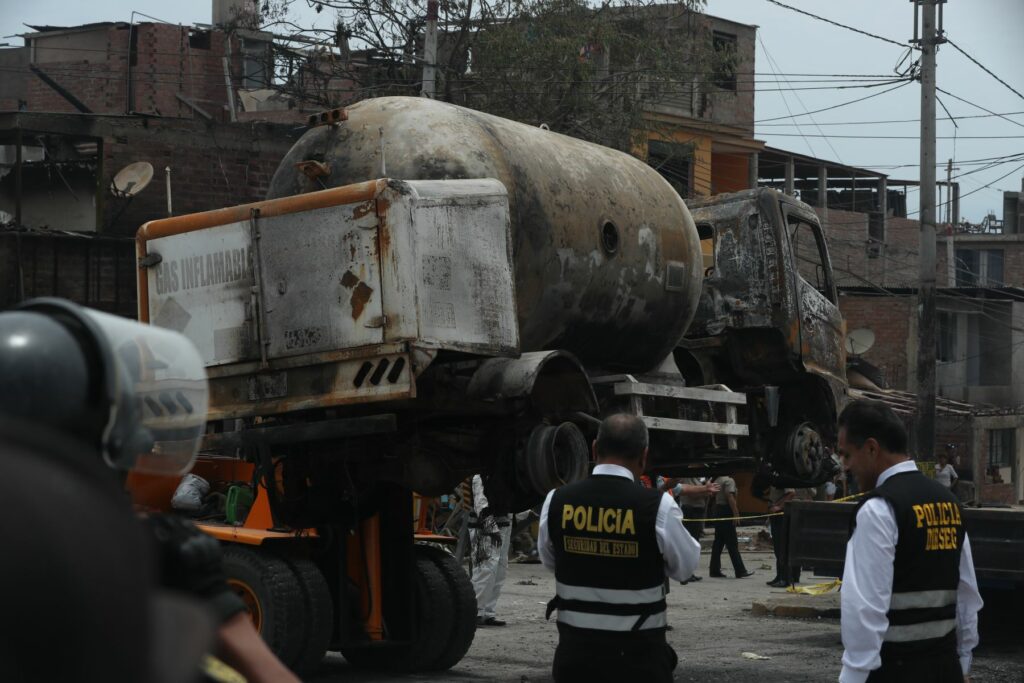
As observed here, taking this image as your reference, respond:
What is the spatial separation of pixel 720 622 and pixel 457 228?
700cm

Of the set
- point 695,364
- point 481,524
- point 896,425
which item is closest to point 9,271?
point 481,524

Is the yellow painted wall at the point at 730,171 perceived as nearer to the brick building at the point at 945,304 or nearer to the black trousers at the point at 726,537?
the brick building at the point at 945,304

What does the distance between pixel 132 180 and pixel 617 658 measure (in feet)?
55.9

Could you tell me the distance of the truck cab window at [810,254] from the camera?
11305mm

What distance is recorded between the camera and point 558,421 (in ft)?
27.3

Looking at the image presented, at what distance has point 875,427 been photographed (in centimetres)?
477

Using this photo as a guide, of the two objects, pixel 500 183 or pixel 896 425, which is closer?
pixel 896 425

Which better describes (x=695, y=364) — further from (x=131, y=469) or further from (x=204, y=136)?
(x=204, y=136)

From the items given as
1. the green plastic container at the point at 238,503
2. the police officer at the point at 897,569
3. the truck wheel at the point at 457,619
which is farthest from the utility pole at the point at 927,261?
the police officer at the point at 897,569

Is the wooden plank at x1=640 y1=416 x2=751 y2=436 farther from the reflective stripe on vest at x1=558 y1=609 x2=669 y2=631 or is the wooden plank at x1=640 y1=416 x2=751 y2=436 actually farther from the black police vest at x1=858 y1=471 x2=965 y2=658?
the black police vest at x1=858 y1=471 x2=965 y2=658

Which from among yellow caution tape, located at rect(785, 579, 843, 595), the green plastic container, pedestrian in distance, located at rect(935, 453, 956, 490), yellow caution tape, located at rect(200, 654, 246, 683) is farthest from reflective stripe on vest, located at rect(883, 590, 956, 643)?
pedestrian in distance, located at rect(935, 453, 956, 490)

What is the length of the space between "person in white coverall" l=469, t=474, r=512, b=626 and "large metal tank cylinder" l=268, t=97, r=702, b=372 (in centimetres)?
282

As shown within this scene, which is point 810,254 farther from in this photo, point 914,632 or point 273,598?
point 914,632

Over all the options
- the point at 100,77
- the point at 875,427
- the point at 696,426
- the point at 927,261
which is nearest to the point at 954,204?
the point at 100,77
